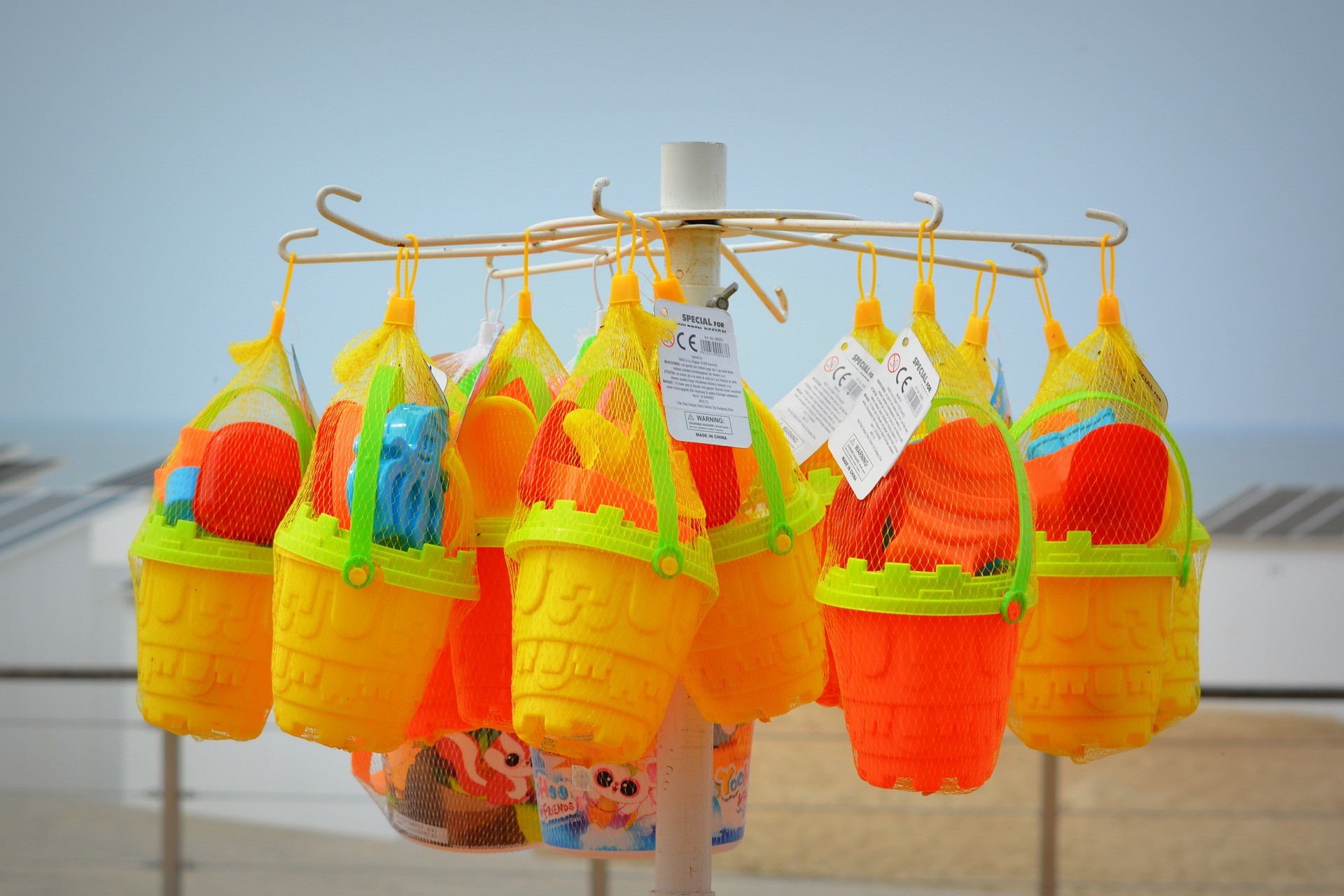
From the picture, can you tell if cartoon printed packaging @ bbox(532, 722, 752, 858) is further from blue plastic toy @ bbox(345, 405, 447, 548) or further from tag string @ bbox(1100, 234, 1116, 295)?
tag string @ bbox(1100, 234, 1116, 295)

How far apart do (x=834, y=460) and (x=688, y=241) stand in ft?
0.95

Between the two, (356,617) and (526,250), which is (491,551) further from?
(526,250)

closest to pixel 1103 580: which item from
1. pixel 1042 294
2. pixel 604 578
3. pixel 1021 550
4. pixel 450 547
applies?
pixel 1021 550

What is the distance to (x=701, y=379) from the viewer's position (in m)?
1.06

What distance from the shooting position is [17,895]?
4.54 meters

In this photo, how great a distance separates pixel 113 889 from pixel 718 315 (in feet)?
15.7

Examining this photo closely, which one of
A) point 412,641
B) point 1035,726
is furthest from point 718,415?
point 1035,726

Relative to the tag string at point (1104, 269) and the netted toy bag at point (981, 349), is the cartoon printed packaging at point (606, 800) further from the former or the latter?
the tag string at point (1104, 269)

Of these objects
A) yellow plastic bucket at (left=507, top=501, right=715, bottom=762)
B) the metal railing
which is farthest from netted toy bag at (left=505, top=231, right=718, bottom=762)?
the metal railing

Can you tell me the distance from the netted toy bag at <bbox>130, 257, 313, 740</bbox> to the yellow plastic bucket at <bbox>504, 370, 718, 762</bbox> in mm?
337

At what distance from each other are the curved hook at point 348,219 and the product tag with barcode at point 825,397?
0.42m

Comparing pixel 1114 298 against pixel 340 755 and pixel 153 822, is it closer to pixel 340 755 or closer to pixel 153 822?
pixel 340 755

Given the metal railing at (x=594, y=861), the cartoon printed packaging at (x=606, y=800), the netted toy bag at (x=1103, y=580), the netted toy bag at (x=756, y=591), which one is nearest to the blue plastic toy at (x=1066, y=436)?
the netted toy bag at (x=1103, y=580)

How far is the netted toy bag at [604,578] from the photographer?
0.95 metres
